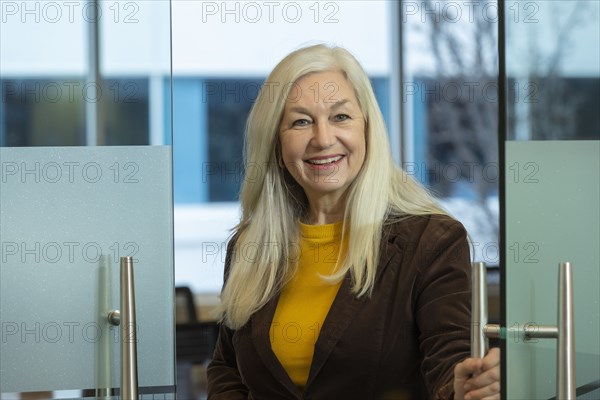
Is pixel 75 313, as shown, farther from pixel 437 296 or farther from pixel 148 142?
pixel 437 296

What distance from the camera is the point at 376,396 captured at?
1.59m

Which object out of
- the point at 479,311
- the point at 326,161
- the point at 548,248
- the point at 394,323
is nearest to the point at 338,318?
the point at 394,323

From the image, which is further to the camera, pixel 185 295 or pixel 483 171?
pixel 483 171

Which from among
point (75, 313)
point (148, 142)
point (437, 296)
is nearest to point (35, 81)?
point (148, 142)

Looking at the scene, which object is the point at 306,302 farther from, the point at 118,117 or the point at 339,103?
the point at 118,117

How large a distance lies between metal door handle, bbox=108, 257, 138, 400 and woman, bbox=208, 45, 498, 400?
1.13ft

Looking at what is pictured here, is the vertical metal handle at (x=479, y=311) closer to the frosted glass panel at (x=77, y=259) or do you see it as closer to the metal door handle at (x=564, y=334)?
the metal door handle at (x=564, y=334)

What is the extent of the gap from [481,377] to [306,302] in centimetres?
51

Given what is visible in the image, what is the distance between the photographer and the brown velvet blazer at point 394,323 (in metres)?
1.55

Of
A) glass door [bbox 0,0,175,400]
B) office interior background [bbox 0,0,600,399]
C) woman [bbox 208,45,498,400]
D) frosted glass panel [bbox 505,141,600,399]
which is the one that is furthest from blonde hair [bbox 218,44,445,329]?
frosted glass panel [bbox 505,141,600,399]

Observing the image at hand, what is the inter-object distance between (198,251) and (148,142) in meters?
4.68

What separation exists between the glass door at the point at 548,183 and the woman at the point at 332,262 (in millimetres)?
392

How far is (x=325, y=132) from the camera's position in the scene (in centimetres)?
170

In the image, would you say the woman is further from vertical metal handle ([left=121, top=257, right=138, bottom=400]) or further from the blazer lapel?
vertical metal handle ([left=121, top=257, right=138, bottom=400])
